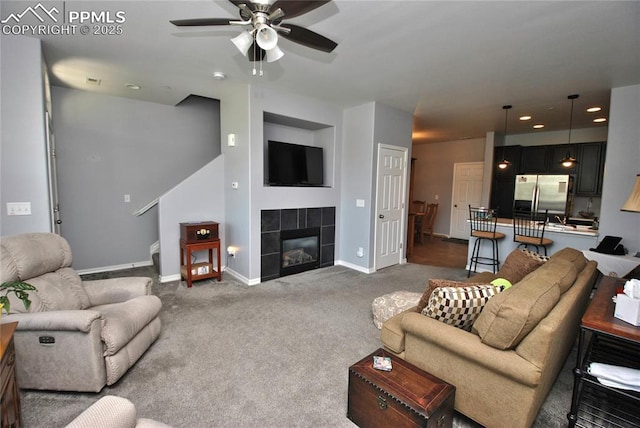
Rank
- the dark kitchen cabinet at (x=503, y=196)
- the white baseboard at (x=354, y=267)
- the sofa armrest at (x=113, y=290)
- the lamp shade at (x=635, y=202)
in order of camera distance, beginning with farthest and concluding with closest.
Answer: the dark kitchen cabinet at (x=503, y=196) → the white baseboard at (x=354, y=267) → the sofa armrest at (x=113, y=290) → the lamp shade at (x=635, y=202)

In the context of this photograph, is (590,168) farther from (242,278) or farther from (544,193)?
(242,278)

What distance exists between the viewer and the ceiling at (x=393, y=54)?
7.16 ft

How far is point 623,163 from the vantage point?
142 inches

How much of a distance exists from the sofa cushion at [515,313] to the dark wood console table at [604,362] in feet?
0.73

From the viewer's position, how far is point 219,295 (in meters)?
3.69

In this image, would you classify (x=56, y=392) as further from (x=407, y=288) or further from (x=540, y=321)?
(x=407, y=288)

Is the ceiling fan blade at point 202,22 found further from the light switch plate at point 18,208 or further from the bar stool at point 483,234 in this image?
the bar stool at point 483,234

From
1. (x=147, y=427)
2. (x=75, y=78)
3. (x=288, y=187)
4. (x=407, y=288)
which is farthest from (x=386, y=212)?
(x=75, y=78)

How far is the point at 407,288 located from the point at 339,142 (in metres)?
2.58

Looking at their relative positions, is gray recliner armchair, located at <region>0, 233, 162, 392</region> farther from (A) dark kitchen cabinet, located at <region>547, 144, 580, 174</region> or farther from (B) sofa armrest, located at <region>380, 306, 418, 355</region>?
(A) dark kitchen cabinet, located at <region>547, 144, 580, 174</region>

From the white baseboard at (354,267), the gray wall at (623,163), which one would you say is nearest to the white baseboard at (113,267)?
the white baseboard at (354,267)

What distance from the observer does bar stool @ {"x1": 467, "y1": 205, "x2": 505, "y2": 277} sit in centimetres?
456

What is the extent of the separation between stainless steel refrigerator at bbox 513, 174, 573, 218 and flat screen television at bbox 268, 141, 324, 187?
4481mm

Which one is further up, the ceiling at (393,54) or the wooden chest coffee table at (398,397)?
the ceiling at (393,54)
